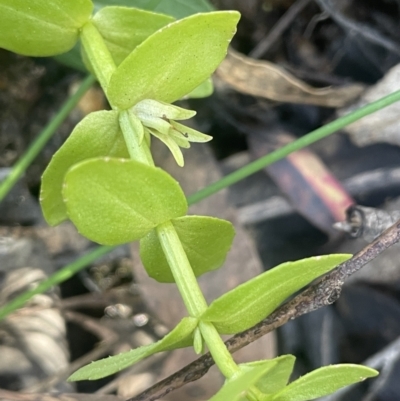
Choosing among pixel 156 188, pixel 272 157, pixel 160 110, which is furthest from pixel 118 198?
pixel 272 157

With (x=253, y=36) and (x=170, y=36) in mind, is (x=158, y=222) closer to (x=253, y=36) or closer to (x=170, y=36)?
(x=170, y=36)

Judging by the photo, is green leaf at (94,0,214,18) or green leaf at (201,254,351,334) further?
green leaf at (94,0,214,18)

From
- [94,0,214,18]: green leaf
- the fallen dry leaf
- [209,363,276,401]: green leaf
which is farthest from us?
the fallen dry leaf

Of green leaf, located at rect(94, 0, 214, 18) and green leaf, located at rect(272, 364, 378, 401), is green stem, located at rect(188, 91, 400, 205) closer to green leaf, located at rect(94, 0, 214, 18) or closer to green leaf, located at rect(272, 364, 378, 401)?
green leaf, located at rect(94, 0, 214, 18)

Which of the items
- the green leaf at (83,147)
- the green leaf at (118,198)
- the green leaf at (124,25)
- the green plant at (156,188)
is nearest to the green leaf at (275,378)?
the green plant at (156,188)

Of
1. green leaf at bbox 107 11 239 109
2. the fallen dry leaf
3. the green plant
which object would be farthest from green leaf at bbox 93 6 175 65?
the fallen dry leaf

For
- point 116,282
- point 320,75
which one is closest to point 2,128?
point 116,282

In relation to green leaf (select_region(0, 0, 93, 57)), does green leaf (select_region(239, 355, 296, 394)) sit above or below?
below
